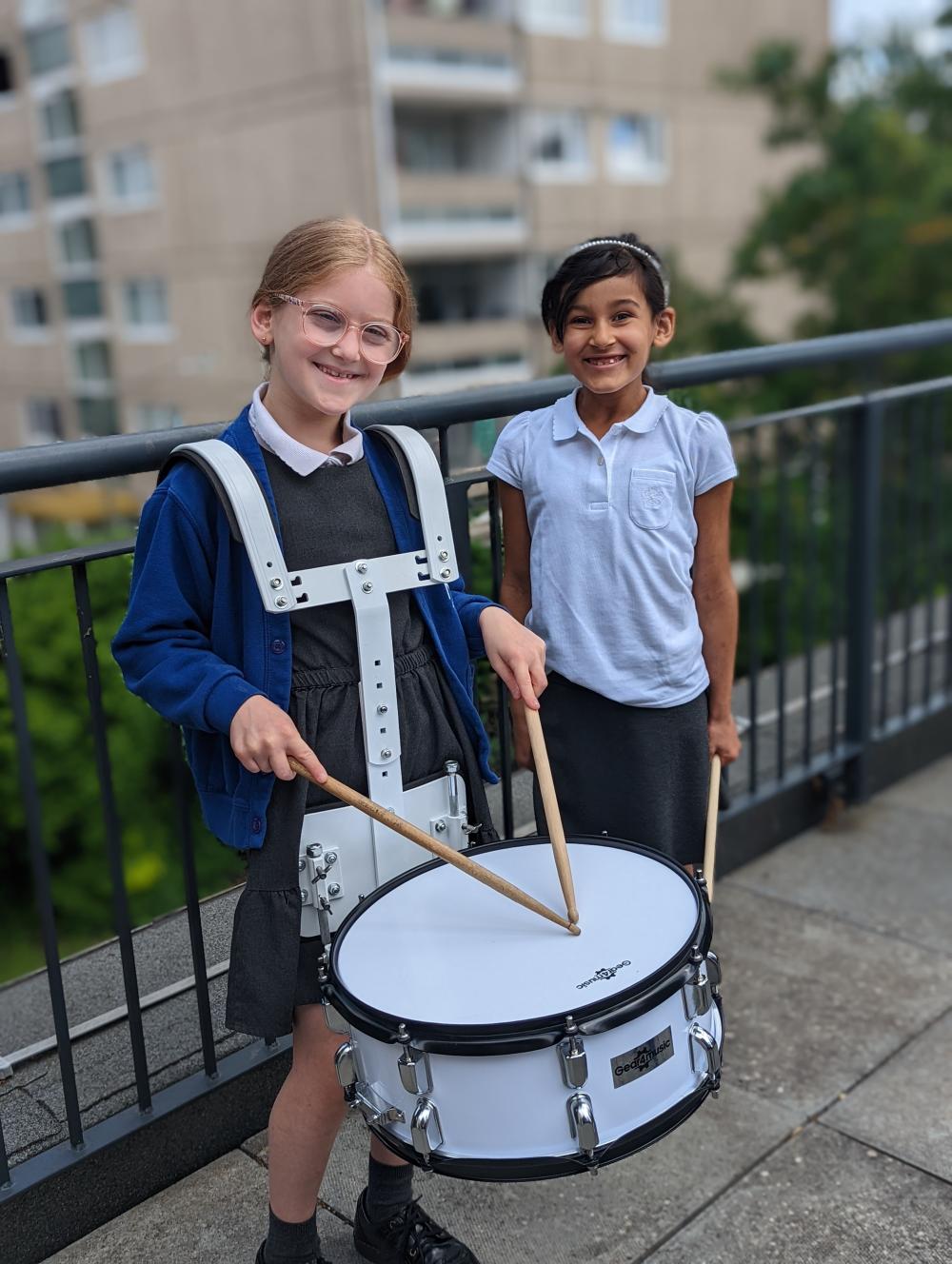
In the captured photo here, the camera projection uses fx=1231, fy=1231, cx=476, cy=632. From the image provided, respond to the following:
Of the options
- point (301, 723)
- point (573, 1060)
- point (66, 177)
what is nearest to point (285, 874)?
point (301, 723)

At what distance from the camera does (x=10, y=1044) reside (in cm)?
251

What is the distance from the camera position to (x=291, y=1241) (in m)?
2.02

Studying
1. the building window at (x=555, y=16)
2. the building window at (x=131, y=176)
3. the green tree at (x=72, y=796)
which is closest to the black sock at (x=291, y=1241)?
the green tree at (x=72, y=796)

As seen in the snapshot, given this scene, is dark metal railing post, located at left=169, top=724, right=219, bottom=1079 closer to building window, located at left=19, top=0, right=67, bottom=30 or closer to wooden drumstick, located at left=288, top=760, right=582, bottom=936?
wooden drumstick, located at left=288, top=760, right=582, bottom=936

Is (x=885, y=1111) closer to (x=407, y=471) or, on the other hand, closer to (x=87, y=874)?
(x=407, y=471)

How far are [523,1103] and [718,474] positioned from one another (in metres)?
1.19

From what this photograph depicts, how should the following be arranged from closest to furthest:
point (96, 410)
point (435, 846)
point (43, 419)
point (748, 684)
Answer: point (435, 846) → point (748, 684) → point (96, 410) → point (43, 419)

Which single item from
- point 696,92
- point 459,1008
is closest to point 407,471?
point 459,1008

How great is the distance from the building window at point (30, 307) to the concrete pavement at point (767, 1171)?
137 ft

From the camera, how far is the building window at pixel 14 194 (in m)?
39.8

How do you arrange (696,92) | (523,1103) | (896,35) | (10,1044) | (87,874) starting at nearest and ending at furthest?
(523,1103) → (10,1044) → (87,874) → (896,35) → (696,92)

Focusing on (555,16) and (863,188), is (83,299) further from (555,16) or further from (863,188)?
(863,188)

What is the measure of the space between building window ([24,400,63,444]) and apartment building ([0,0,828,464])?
0.19 metres

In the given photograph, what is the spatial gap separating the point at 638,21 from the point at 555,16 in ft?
12.3
